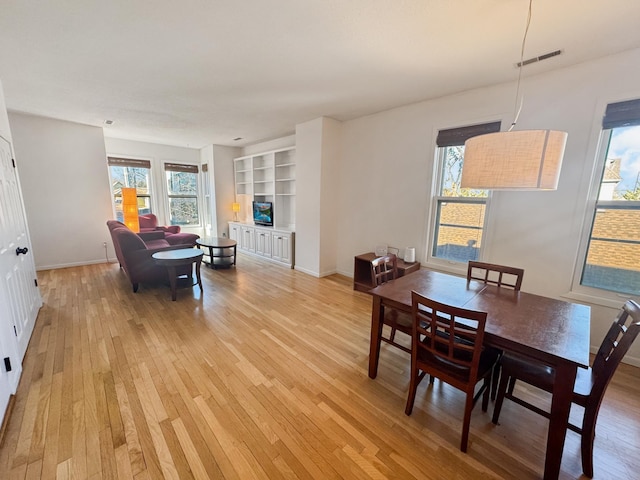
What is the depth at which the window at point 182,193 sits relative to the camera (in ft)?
22.4

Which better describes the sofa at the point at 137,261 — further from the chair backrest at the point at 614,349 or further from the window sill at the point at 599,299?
the window sill at the point at 599,299

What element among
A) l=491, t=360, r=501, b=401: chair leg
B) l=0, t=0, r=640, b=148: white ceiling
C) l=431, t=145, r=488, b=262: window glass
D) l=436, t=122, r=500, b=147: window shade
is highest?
l=0, t=0, r=640, b=148: white ceiling

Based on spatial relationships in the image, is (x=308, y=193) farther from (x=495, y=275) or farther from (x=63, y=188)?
(x=63, y=188)

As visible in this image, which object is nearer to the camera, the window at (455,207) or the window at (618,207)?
the window at (618,207)

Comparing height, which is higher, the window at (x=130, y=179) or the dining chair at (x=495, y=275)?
the window at (x=130, y=179)

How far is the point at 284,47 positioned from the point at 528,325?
274 cm

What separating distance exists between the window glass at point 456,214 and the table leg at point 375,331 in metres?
1.95

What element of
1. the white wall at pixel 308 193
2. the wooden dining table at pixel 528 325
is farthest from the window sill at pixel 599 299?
the white wall at pixel 308 193

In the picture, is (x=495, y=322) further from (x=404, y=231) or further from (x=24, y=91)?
(x=24, y=91)

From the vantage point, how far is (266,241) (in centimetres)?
568

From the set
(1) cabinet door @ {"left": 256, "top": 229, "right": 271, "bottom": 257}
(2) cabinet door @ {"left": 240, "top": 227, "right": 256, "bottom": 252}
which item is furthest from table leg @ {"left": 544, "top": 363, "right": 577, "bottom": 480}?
(2) cabinet door @ {"left": 240, "top": 227, "right": 256, "bottom": 252}

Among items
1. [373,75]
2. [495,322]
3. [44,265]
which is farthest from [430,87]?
[44,265]

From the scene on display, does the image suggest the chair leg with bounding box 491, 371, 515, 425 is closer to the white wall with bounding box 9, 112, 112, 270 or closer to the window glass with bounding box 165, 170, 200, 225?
the white wall with bounding box 9, 112, 112, 270

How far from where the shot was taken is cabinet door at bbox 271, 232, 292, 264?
17.0 feet
